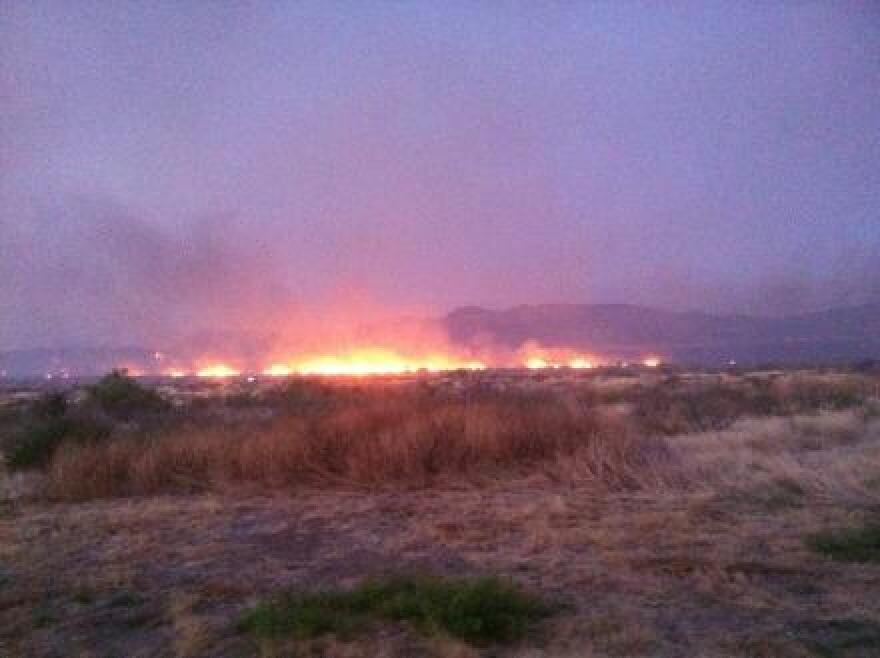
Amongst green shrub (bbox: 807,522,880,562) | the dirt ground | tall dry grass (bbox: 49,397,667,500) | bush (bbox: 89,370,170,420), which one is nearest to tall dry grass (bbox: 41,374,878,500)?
tall dry grass (bbox: 49,397,667,500)

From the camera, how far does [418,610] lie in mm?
8383

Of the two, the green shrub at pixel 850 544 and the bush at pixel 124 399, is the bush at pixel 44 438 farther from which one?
the green shrub at pixel 850 544

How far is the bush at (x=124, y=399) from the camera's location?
32.5 metres

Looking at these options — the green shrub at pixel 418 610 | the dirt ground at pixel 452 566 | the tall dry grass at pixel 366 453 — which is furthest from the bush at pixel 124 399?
the green shrub at pixel 418 610

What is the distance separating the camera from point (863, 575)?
9.62 meters

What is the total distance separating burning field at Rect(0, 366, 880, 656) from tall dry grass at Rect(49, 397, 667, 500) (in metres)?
0.05

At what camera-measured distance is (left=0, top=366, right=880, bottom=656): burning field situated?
8.09 meters

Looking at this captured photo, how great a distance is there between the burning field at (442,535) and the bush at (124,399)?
882 centimetres

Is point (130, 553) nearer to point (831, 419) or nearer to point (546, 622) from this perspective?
point (546, 622)

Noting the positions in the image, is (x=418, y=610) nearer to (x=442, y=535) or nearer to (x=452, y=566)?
(x=452, y=566)

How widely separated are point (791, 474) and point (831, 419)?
1035cm

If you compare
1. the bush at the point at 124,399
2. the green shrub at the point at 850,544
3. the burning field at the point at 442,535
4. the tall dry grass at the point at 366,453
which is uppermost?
the bush at the point at 124,399

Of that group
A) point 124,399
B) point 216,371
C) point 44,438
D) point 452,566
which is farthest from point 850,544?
point 216,371

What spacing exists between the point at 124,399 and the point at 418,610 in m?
28.2
